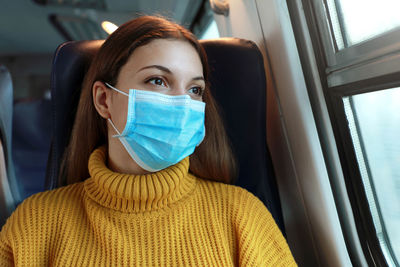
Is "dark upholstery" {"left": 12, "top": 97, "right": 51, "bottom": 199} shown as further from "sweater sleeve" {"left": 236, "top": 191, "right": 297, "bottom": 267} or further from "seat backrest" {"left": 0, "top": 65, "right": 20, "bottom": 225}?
"sweater sleeve" {"left": 236, "top": 191, "right": 297, "bottom": 267}

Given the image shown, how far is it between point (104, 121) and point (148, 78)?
14.2 inches

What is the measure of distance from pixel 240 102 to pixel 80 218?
790 millimetres

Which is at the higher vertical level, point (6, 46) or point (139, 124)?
point (6, 46)

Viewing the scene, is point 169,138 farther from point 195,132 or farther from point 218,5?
point 218,5

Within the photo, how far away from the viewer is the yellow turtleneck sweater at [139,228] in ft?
3.13

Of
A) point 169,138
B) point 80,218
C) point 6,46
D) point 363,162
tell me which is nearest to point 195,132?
point 169,138

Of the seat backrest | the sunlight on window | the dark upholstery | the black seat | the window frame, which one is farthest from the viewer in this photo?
the sunlight on window

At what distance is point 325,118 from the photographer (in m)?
1.22

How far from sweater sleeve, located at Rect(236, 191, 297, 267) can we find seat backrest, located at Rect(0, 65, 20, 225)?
1056 mm

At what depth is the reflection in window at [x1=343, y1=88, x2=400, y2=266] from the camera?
3.46 ft

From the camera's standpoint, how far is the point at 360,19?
1.07 metres

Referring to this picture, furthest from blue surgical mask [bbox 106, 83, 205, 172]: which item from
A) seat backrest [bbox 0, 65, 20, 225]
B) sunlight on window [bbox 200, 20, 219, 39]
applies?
sunlight on window [bbox 200, 20, 219, 39]

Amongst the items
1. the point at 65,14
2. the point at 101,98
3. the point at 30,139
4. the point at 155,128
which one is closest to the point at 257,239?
the point at 155,128

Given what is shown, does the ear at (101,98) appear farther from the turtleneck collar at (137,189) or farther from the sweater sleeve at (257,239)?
the sweater sleeve at (257,239)
